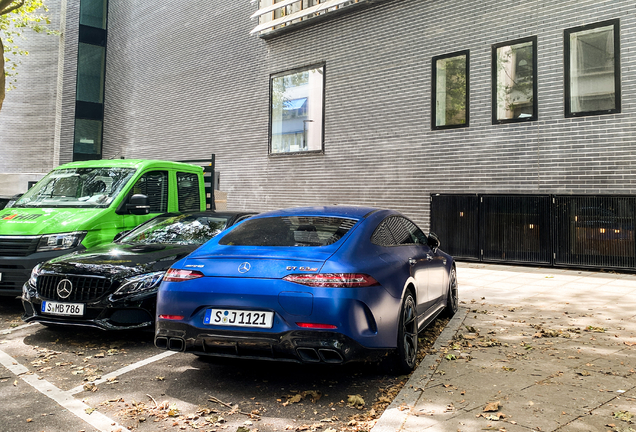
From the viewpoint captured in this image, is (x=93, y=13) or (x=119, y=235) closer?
(x=119, y=235)

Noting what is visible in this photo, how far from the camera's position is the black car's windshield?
6766mm

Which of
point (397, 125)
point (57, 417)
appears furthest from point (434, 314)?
point (397, 125)

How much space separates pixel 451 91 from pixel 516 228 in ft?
12.7

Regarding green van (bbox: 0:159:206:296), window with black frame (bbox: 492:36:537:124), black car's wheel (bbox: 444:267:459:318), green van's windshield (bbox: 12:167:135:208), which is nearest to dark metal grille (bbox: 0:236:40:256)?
green van (bbox: 0:159:206:296)

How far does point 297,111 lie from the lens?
17.5 meters

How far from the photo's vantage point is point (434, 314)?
6.15 metres

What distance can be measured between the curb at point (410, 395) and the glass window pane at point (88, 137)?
23747 mm

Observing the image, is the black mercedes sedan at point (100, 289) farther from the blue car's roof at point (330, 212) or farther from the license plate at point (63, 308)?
the blue car's roof at point (330, 212)

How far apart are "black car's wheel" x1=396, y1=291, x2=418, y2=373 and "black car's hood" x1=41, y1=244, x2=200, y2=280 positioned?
264 centimetres

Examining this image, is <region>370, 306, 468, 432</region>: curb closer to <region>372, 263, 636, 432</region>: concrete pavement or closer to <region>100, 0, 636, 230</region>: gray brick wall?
<region>372, 263, 636, 432</region>: concrete pavement

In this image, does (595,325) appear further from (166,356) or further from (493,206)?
(493,206)

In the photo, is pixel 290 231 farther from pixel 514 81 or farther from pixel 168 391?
pixel 514 81

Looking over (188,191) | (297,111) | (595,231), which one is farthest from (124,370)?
(297,111)

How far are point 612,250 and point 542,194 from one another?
1.82 metres
